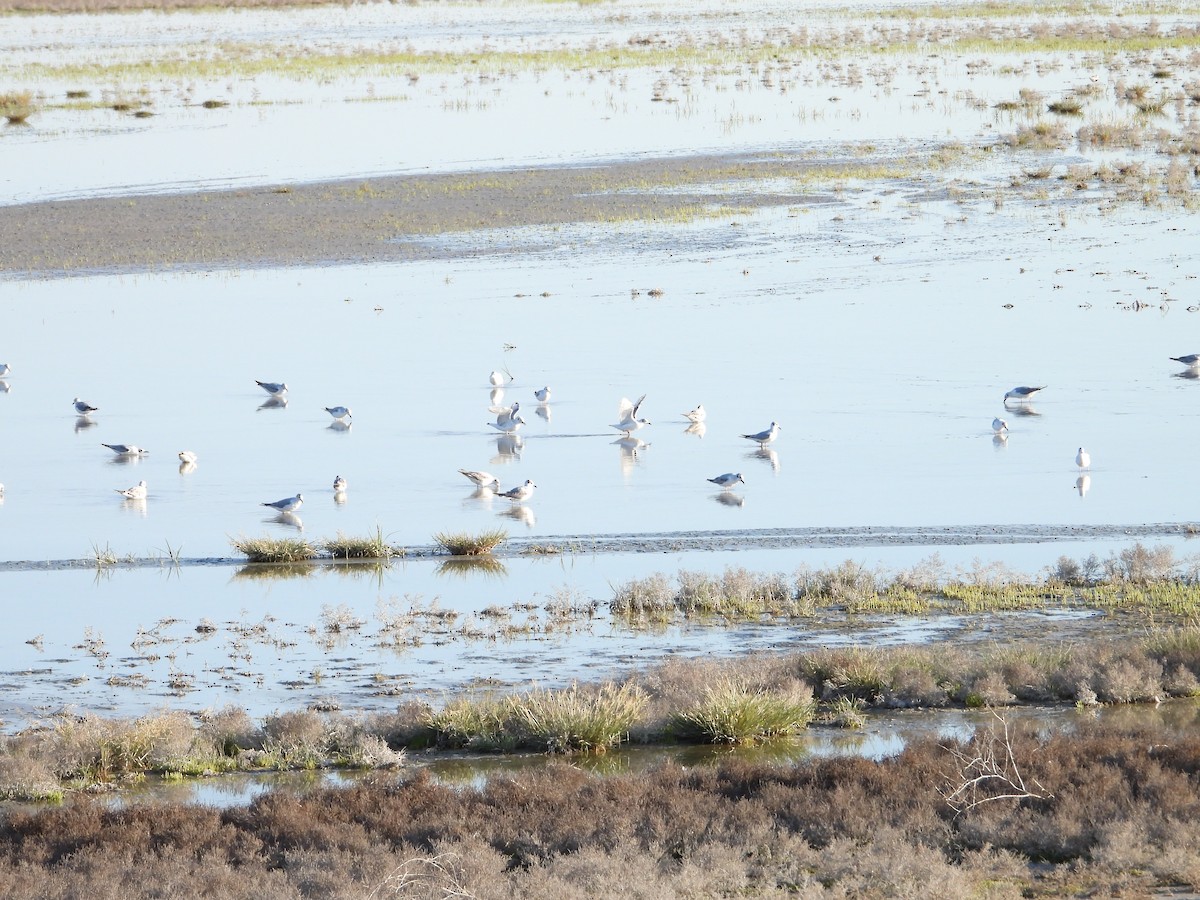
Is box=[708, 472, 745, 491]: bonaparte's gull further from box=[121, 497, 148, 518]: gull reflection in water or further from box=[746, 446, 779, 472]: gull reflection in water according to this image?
box=[121, 497, 148, 518]: gull reflection in water

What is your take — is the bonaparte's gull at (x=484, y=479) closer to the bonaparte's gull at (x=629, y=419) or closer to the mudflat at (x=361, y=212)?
the bonaparte's gull at (x=629, y=419)

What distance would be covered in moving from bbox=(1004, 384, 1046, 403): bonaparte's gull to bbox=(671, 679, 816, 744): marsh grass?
10.4 meters

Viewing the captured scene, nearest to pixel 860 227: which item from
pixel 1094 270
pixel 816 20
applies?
pixel 1094 270

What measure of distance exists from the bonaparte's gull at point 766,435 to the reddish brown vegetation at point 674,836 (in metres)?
9.51

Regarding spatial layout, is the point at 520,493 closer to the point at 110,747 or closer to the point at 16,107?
the point at 110,747

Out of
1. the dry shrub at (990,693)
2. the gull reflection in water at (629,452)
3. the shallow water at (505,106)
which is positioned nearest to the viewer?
the dry shrub at (990,693)

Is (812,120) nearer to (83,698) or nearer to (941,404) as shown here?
(941,404)

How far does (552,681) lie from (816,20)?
7806 cm

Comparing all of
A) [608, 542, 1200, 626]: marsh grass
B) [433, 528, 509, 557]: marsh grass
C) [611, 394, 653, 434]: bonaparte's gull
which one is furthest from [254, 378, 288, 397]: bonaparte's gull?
[608, 542, 1200, 626]: marsh grass

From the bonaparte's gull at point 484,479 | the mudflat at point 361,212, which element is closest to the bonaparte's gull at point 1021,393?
the bonaparte's gull at point 484,479

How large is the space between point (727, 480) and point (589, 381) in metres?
5.52

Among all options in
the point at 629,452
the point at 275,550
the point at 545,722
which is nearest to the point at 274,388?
the point at 629,452

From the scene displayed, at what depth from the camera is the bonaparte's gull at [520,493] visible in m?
18.6

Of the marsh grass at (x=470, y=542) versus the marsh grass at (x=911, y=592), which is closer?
the marsh grass at (x=911, y=592)
